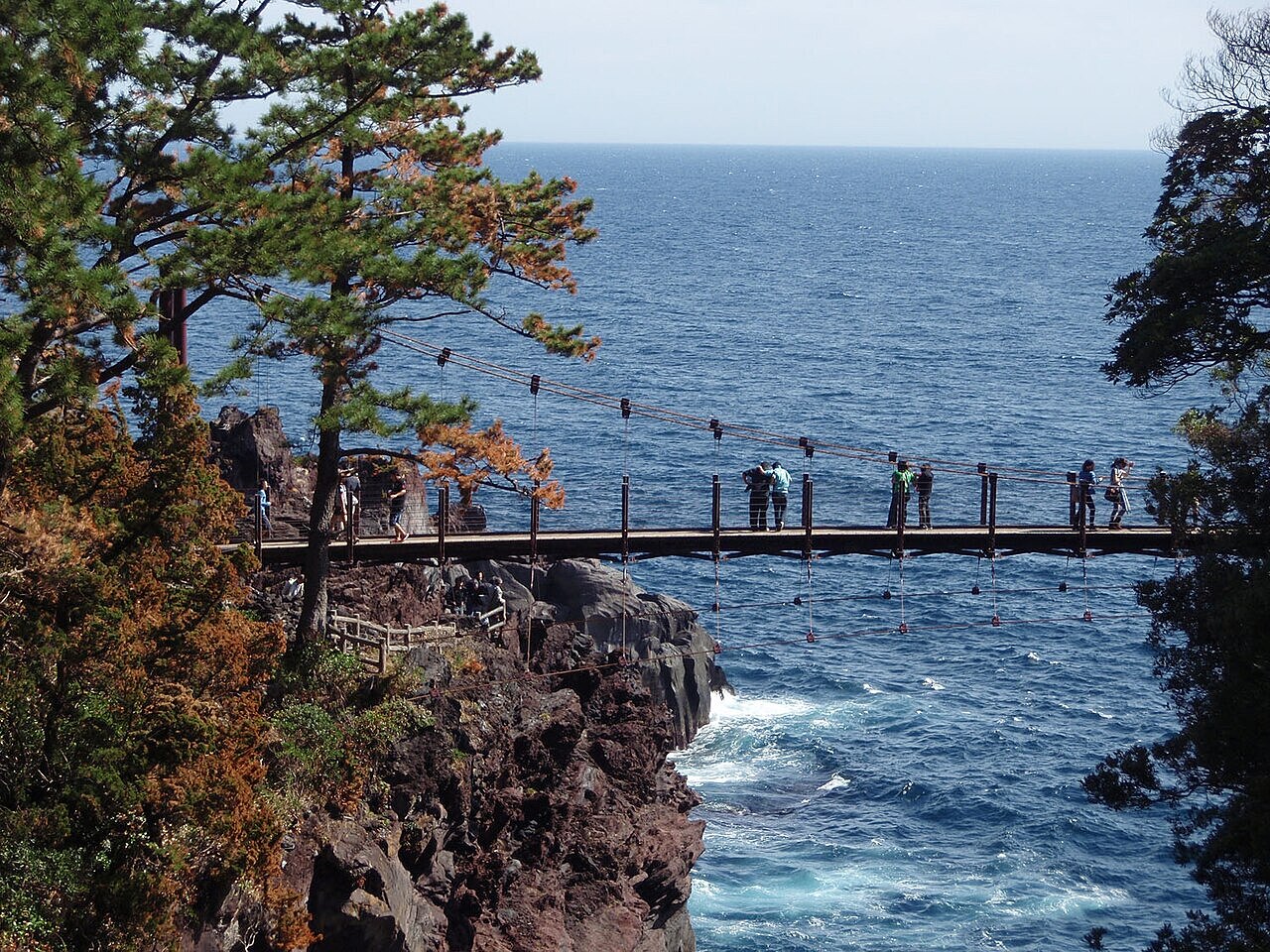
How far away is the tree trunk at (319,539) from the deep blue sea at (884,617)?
44.1 feet

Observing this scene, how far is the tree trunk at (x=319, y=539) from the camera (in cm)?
2323

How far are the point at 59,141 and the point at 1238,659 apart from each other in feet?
49.2

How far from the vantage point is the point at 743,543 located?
2836 cm

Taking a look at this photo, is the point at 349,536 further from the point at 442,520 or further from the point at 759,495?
the point at 759,495

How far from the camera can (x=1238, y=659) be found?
1753 centimetres

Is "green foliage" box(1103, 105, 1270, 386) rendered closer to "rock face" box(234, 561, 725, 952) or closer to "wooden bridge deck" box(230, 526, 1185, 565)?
"wooden bridge deck" box(230, 526, 1185, 565)

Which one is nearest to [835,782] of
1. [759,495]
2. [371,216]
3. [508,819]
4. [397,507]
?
[759,495]

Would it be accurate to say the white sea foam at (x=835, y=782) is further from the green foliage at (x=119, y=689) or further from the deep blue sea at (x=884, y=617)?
the green foliage at (x=119, y=689)

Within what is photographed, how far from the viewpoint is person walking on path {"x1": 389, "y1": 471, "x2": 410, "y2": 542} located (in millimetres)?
26284

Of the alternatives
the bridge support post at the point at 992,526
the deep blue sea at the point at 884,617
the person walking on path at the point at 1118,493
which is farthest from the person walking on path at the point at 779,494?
the person walking on path at the point at 1118,493

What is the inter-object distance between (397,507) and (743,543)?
851 cm

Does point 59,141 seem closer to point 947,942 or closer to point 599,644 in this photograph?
point 947,942

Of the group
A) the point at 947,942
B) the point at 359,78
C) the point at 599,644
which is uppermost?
the point at 359,78

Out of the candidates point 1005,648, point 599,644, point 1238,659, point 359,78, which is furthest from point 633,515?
point 1238,659
